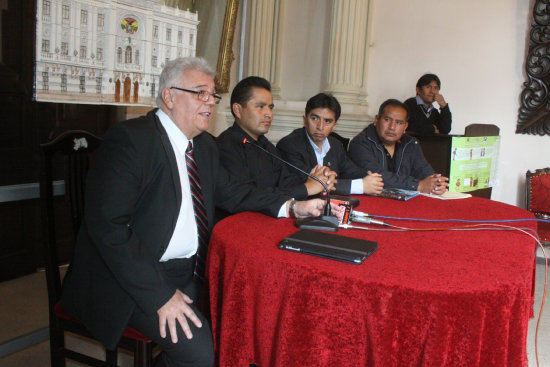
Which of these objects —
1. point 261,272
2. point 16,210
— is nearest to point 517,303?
point 261,272

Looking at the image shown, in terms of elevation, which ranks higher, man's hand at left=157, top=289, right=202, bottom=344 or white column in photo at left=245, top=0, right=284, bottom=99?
white column in photo at left=245, top=0, right=284, bottom=99

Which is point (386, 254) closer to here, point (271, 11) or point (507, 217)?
point (507, 217)

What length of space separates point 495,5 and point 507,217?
3.10m

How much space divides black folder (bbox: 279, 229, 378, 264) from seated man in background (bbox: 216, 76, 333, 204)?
29.7 inches

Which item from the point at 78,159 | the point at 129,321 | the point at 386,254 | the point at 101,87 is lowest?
the point at 129,321

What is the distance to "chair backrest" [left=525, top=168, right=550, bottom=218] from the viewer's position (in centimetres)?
394

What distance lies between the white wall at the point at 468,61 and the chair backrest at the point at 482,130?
310mm

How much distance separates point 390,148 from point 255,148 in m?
1.06

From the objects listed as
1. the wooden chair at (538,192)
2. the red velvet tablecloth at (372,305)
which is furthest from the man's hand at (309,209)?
the wooden chair at (538,192)

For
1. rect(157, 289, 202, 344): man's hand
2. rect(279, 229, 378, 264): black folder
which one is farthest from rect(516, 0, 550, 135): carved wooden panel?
rect(157, 289, 202, 344): man's hand

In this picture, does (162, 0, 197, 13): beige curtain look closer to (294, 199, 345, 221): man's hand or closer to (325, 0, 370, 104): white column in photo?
(325, 0, 370, 104): white column in photo

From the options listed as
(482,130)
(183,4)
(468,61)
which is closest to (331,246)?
(183,4)

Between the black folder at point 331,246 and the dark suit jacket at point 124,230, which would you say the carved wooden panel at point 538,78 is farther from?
the dark suit jacket at point 124,230

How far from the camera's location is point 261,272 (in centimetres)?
120
